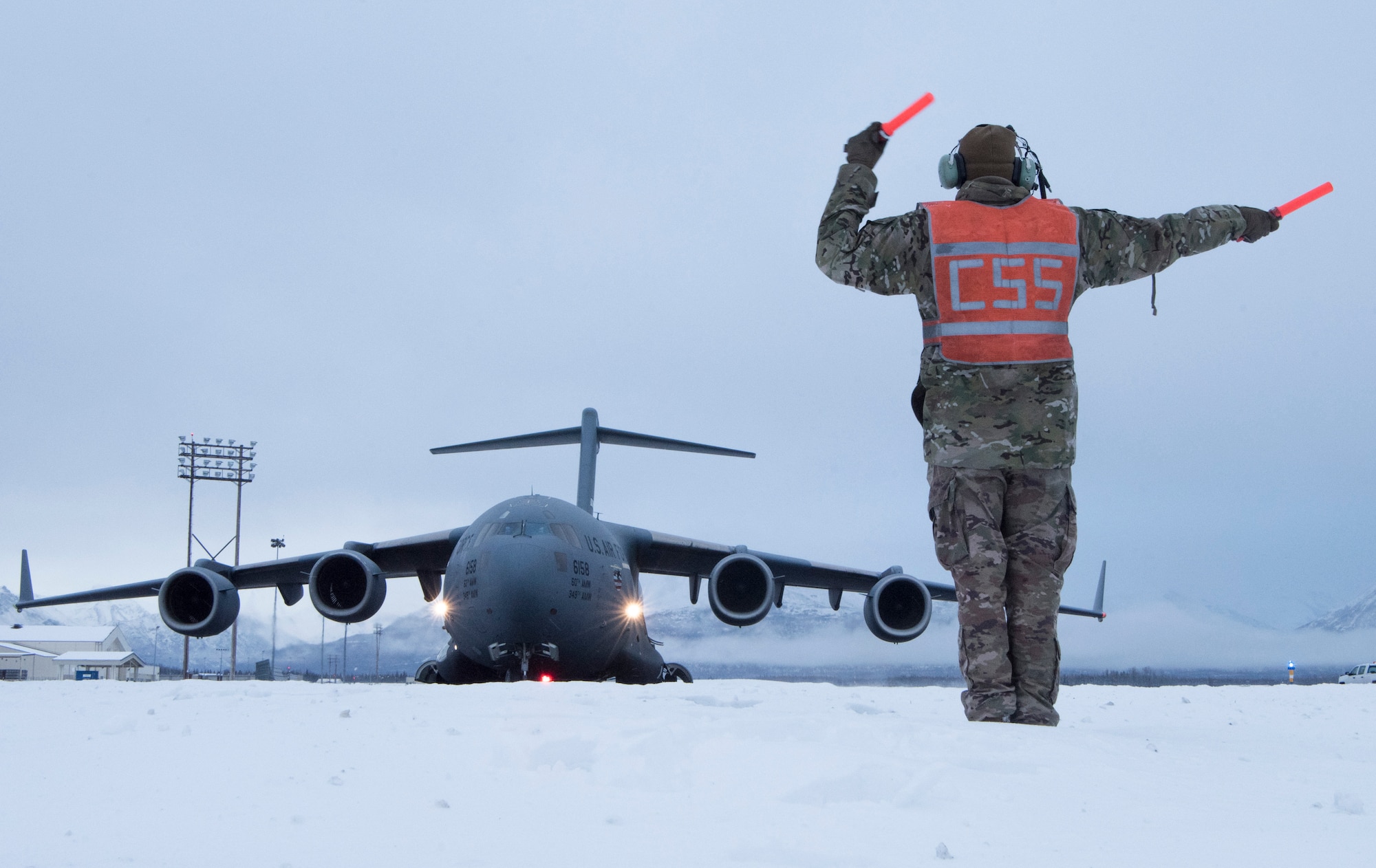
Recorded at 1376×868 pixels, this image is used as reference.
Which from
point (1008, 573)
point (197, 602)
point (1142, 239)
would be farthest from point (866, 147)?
point (197, 602)

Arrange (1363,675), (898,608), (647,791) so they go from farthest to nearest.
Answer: (1363,675) < (898,608) < (647,791)

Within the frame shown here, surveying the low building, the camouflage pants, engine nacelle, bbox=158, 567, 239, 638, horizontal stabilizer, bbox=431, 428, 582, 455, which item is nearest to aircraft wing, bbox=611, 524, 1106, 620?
horizontal stabilizer, bbox=431, 428, 582, 455

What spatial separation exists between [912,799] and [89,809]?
5.88ft

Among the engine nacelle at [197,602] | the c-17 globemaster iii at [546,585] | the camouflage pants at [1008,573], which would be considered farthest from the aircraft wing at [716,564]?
the camouflage pants at [1008,573]

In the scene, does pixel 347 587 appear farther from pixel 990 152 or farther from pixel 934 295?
pixel 990 152

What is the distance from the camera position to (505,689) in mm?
5258

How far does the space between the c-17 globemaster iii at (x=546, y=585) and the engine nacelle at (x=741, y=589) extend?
19 millimetres

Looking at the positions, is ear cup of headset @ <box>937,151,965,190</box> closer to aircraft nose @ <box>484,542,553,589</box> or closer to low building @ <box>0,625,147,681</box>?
aircraft nose @ <box>484,542,553,589</box>

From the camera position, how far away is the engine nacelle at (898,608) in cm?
1257

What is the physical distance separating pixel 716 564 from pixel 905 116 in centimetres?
1235

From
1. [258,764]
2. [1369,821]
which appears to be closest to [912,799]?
[1369,821]

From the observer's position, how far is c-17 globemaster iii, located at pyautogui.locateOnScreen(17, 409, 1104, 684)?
10.1 meters

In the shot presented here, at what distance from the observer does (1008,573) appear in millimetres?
4090

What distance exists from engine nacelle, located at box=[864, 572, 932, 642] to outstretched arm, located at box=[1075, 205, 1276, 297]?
882cm
